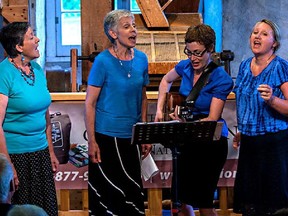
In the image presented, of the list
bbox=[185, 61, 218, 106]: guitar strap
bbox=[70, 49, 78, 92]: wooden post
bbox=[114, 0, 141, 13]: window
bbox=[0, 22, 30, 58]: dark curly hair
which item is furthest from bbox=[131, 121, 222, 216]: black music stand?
bbox=[114, 0, 141, 13]: window

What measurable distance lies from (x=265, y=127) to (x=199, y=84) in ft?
1.83

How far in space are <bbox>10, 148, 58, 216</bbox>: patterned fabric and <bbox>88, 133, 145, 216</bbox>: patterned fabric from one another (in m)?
0.43

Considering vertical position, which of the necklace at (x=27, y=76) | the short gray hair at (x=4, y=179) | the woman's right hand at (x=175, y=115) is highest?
the necklace at (x=27, y=76)

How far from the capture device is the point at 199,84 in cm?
472

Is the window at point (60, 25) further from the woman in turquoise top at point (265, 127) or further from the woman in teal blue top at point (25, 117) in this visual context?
the woman in turquoise top at point (265, 127)

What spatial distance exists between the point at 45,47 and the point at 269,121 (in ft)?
24.4

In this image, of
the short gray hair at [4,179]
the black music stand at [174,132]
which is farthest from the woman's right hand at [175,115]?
the short gray hair at [4,179]

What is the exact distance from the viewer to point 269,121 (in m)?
4.53

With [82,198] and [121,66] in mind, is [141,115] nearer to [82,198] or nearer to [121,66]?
[121,66]

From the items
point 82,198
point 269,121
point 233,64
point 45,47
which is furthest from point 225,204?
point 45,47

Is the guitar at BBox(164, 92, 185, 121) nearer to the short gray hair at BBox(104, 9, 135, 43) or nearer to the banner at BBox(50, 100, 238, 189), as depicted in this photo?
the short gray hair at BBox(104, 9, 135, 43)

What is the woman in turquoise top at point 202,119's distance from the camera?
4699mm

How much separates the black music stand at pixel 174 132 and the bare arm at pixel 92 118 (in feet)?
1.60

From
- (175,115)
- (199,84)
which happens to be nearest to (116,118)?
(175,115)
